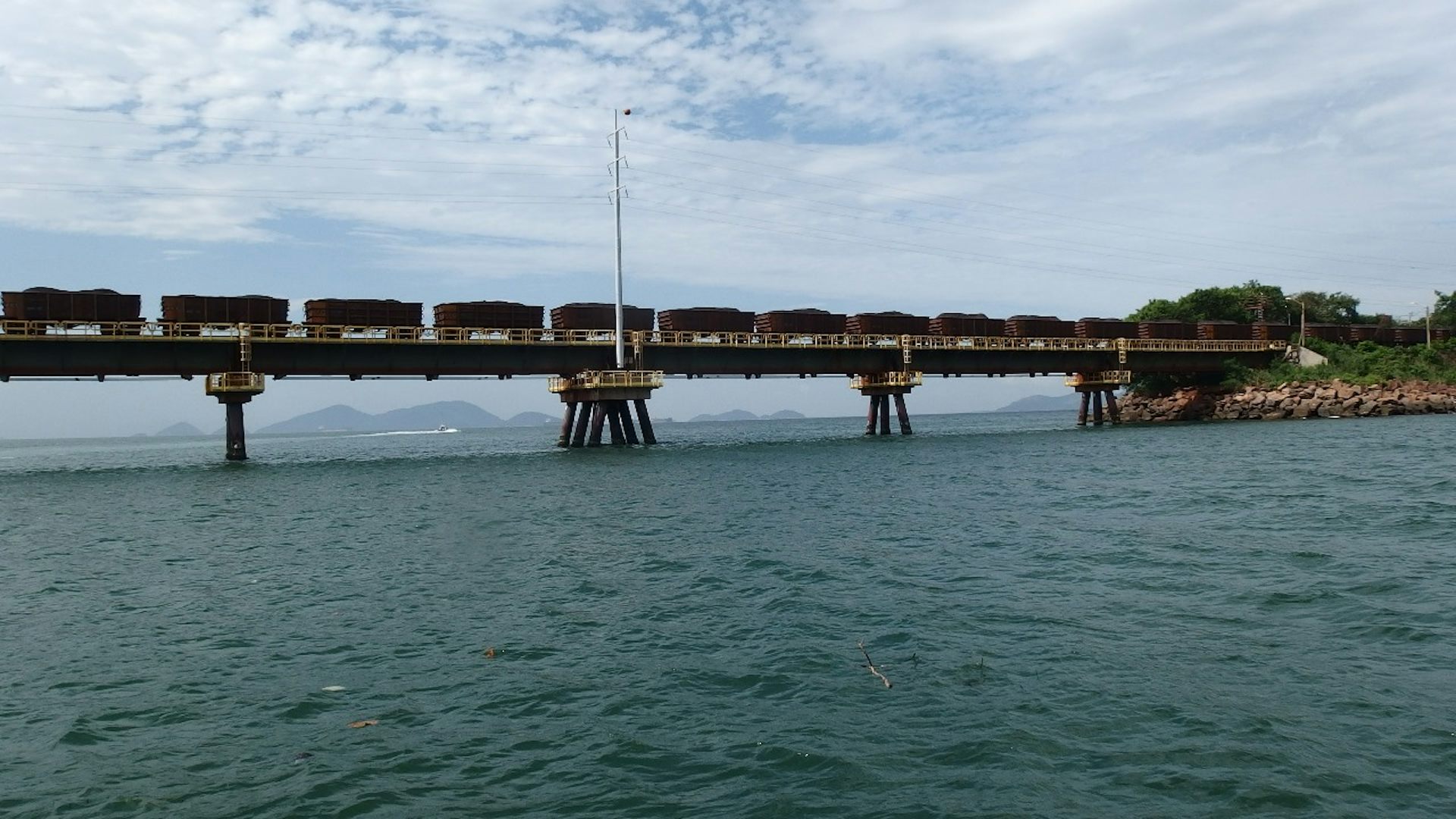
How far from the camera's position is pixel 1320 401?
275ft

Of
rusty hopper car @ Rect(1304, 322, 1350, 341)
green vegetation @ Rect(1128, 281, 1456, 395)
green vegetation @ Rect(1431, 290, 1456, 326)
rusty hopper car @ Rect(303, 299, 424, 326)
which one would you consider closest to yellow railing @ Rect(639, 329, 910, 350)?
rusty hopper car @ Rect(303, 299, 424, 326)

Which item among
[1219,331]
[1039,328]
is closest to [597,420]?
[1039,328]

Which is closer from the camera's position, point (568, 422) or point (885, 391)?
point (568, 422)

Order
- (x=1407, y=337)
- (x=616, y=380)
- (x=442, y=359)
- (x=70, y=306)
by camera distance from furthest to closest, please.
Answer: (x=1407, y=337) → (x=616, y=380) → (x=442, y=359) → (x=70, y=306)

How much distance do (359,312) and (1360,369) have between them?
94381mm

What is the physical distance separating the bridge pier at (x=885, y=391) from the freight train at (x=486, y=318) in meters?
3.96

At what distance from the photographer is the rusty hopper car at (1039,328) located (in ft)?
282

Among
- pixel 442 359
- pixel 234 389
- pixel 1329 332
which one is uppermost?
pixel 1329 332

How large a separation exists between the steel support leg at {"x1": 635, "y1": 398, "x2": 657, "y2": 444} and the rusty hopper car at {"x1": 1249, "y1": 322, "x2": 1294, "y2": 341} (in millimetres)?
71509

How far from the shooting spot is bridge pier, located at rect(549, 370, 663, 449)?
61812 mm

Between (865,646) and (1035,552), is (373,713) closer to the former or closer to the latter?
(865,646)

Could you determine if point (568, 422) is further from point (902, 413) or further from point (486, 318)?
point (902, 413)

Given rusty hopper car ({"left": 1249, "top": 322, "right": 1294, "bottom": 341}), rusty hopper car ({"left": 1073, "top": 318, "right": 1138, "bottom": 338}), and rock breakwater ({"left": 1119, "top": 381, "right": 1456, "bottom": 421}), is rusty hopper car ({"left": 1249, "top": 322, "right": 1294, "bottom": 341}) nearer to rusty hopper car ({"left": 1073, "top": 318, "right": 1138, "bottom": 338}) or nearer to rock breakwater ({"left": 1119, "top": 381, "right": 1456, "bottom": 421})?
rock breakwater ({"left": 1119, "top": 381, "right": 1456, "bottom": 421})

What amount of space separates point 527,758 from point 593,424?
57312 mm
